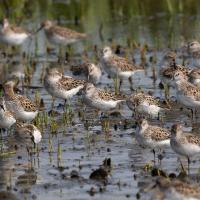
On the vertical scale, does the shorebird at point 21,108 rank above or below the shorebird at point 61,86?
below

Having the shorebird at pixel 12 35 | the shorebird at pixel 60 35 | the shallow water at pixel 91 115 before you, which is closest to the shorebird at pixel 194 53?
the shallow water at pixel 91 115

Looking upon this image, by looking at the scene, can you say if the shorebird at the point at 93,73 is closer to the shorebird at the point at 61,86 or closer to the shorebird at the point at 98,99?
the shorebird at the point at 61,86

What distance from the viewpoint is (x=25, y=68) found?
24.8 meters

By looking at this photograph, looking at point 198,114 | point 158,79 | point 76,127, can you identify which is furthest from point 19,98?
point 158,79

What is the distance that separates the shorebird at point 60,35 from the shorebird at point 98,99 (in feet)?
28.3

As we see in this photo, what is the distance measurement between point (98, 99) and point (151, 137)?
3633 mm

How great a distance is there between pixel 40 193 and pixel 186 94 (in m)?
5.87

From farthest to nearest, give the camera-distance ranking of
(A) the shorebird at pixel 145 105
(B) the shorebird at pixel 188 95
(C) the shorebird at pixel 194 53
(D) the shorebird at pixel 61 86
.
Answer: (C) the shorebird at pixel 194 53
(D) the shorebird at pixel 61 86
(B) the shorebird at pixel 188 95
(A) the shorebird at pixel 145 105

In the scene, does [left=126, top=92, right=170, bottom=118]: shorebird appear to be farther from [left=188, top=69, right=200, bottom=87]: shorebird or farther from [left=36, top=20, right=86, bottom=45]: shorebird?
[left=36, top=20, right=86, bottom=45]: shorebird

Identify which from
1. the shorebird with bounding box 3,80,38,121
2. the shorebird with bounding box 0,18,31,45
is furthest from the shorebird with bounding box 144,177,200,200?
the shorebird with bounding box 0,18,31,45

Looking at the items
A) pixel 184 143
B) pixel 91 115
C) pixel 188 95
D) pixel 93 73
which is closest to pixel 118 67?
pixel 93 73

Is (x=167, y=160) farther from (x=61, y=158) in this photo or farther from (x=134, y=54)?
(x=134, y=54)

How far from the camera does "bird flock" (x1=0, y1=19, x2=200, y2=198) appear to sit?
50.8ft

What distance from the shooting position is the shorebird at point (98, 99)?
1892 cm
